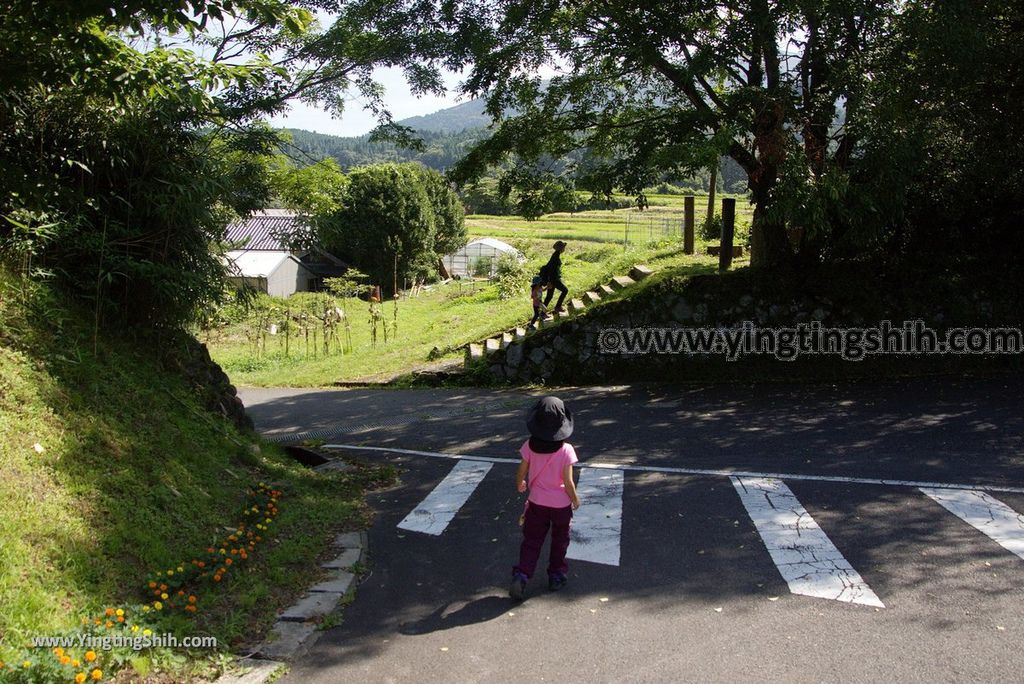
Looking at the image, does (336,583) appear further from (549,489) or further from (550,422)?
(550,422)

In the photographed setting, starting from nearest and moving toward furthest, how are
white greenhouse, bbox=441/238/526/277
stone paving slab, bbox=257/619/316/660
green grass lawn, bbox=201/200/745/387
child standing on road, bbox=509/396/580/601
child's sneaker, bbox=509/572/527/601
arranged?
stone paving slab, bbox=257/619/316/660, child's sneaker, bbox=509/572/527/601, child standing on road, bbox=509/396/580/601, green grass lawn, bbox=201/200/745/387, white greenhouse, bbox=441/238/526/277

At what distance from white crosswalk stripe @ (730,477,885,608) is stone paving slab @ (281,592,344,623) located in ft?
10.5

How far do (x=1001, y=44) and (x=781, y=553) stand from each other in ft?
30.9

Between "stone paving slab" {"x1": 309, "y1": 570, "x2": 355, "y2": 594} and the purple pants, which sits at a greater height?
the purple pants

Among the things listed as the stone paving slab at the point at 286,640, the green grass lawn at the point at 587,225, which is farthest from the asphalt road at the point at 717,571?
the green grass lawn at the point at 587,225

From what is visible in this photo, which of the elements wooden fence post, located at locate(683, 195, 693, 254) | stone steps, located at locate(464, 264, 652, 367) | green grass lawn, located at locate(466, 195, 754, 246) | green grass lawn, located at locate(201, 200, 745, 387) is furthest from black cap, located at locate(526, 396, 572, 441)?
green grass lawn, located at locate(466, 195, 754, 246)

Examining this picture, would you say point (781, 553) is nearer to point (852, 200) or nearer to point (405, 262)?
point (852, 200)

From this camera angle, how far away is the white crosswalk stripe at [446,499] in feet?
23.8

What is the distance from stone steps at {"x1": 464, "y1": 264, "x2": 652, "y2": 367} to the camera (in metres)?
15.4

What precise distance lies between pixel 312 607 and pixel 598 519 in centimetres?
271

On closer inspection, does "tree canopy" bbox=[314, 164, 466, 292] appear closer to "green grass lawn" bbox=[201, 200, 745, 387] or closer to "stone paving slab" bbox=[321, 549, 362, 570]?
"green grass lawn" bbox=[201, 200, 745, 387]

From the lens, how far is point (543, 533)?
5.73 m

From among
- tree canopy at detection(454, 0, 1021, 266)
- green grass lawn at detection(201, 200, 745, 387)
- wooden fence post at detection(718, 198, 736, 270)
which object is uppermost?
tree canopy at detection(454, 0, 1021, 266)

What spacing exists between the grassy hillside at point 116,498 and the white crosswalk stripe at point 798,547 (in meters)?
3.61
